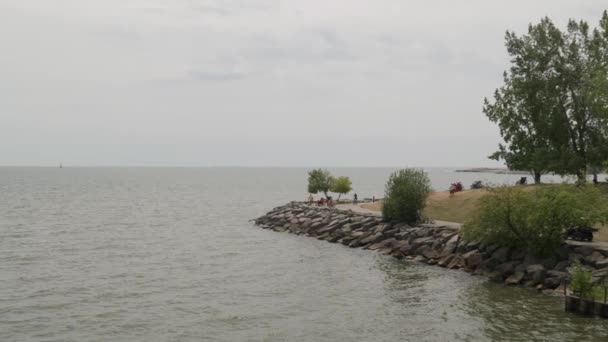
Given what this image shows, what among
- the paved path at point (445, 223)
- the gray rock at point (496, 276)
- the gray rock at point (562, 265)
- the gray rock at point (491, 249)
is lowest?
the gray rock at point (496, 276)

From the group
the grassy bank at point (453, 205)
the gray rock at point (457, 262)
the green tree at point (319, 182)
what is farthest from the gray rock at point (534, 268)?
the green tree at point (319, 182)

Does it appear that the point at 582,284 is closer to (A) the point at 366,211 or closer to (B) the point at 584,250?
(B) the point at 584,250

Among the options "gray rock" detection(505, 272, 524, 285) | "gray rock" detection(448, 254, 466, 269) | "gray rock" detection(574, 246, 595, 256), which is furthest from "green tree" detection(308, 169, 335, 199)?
"gray rock" detection(574, 246, 595, 256)

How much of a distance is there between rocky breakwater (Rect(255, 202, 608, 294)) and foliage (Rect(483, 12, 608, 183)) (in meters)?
19.3

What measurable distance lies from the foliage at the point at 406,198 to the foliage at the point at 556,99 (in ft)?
47.1

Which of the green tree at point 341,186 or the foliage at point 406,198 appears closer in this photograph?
the foliage at point 406,198

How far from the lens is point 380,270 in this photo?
1540 inches

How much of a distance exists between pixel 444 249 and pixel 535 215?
336 inches

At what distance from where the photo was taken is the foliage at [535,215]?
34969 mm

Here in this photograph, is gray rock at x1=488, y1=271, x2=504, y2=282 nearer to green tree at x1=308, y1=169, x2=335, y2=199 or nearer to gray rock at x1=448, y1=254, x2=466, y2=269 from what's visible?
gray rock at x1=448, y1=254, x2=466, y2=269

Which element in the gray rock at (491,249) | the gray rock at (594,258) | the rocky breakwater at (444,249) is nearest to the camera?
the gray rock at (594,258)

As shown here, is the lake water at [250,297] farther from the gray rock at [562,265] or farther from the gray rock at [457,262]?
the gray rock at [562,265]

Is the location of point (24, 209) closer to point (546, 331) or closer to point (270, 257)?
point (270, 257)

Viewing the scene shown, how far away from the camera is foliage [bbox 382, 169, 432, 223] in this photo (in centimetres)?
5209
